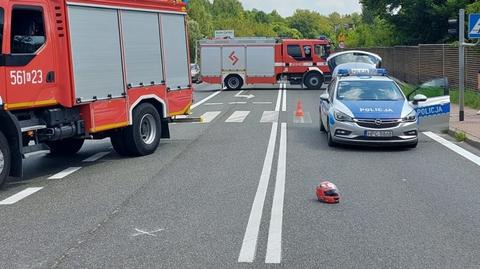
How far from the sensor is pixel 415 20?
3900 cm

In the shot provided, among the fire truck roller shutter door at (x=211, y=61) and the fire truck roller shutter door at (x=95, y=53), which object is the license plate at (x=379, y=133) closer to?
the fire truck roller shutter door at (x=95, y=53)

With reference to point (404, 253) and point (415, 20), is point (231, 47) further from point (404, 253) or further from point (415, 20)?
point (404, 253)

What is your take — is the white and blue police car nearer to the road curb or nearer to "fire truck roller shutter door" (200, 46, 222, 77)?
the road curb

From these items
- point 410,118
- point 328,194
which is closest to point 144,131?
point 410,118

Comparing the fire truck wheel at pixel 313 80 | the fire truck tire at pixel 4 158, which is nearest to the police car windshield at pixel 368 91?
the fire truck tire at pixel 4 158

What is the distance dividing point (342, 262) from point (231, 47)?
104 feet

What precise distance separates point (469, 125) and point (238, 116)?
24.3 feet

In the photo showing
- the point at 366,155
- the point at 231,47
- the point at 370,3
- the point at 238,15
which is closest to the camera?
the point at 366,155

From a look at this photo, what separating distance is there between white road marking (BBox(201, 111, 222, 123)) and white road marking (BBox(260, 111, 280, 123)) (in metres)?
1.55

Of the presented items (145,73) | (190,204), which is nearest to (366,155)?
(145,73)

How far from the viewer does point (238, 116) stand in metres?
20.9

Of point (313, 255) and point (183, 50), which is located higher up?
point (183, 50)

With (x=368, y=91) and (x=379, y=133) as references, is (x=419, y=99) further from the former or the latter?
(x=379, y=133)

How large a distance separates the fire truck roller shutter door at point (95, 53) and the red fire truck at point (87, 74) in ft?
0.05
